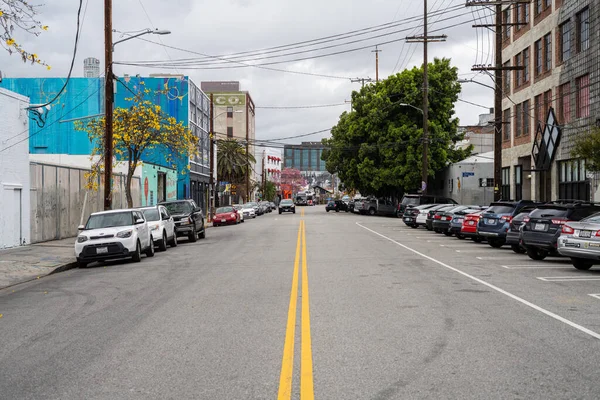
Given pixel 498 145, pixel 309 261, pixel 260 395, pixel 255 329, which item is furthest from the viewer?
pixel 498 145

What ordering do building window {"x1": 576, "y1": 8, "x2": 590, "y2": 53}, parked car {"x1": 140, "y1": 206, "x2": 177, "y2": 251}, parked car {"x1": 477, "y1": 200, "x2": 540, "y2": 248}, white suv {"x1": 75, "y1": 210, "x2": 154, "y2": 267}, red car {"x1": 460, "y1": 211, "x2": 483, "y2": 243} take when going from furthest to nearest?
1. building window {"x1": 576, "y1": 8, "x2": 590, "y2": 53}
2. red car {"x1": 460, "y1": 211, "x2": 483, "y2": 243}
3. parked car {"x1": 140, "y1": 206, "x2": 177, "y2": 251}
4. parked car {"x1": 477, "y1": 200, "x2": 540, "y2": 248}
5. white suv {"x1": 75, "y1": 210, "x2": 154, "y2": 267}

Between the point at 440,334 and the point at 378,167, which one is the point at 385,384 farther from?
the point at 378,167

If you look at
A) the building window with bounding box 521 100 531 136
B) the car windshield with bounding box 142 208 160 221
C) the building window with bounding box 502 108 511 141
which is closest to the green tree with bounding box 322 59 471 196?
the building window with bounding box 502 108 511 141

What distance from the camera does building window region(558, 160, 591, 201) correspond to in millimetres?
32119

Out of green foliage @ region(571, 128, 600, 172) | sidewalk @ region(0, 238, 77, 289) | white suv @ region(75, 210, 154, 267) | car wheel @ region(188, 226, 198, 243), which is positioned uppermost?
green foliage @ region(571, 128, 600, 172)

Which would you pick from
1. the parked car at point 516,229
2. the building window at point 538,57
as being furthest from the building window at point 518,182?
the parked car at point 516,229

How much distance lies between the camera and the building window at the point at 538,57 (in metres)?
38.0

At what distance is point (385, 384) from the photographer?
586 cm

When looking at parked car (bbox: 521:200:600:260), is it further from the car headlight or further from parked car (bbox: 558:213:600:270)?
the car headlight

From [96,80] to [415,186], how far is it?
2745 cm

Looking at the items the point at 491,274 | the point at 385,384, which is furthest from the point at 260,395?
the point at 491,274

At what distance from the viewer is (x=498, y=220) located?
22438 mm

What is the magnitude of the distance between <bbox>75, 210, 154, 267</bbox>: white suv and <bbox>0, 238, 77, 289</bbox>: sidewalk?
2.64 ft

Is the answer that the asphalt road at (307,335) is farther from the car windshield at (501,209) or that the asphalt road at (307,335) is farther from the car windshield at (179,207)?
the car windshield at (179,207)
